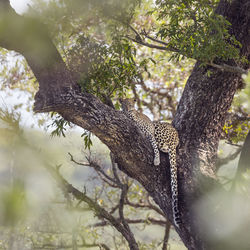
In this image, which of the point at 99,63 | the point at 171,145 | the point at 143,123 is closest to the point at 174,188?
the point at 171,145

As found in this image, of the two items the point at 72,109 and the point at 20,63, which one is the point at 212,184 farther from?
the point at 20,63

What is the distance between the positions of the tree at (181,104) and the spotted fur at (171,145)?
0.09 metres

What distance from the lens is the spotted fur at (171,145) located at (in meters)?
4.12

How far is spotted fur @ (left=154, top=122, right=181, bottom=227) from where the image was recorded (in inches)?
162

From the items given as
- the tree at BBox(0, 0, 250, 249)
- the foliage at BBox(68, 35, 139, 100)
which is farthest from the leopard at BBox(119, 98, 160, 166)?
the foliage at BBox(68, 35, 139, 100)

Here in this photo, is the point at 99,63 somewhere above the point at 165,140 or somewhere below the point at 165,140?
above

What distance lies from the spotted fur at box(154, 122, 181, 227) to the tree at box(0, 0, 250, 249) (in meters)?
0.09

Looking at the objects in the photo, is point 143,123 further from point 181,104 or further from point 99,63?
point 99,63

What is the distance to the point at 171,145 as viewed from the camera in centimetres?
449

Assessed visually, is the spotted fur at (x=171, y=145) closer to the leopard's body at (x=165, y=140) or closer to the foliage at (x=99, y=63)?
the leopard's body at (x=165, y=140)

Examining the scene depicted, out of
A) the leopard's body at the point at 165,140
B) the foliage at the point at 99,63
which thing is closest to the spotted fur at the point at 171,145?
the leopard's body at the point at 165,140

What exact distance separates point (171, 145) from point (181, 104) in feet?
2.34

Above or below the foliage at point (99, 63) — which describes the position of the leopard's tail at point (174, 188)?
below

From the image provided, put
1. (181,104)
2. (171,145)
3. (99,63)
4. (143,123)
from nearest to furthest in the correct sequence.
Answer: (171,145)
(99,63)
(181,104)
(143,123)
